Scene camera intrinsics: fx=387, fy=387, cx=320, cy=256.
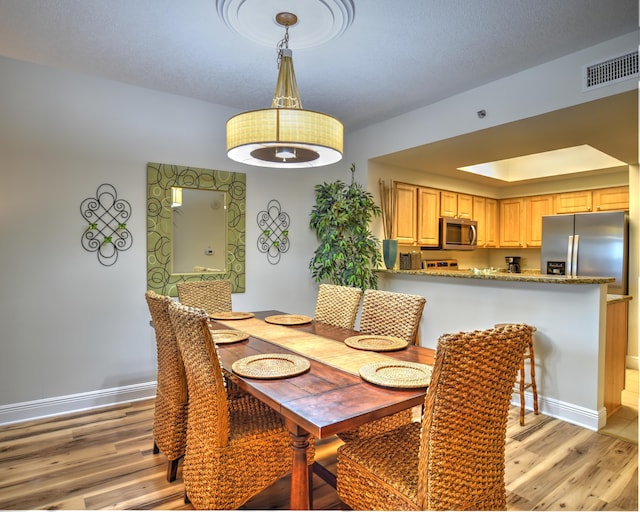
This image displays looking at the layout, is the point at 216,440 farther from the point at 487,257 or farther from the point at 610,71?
the point at 487,257

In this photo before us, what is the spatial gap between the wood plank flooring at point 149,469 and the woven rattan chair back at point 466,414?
84 cm

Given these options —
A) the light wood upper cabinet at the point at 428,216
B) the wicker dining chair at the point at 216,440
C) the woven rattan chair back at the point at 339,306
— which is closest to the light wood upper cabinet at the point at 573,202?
the light wood upper cabinet at the point at 428,216

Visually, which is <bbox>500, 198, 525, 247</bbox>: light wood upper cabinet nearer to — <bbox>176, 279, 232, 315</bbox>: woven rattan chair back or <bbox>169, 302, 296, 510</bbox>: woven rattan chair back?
<bbox>176, 279, 232, 315</bbox>: woven rattan chair back

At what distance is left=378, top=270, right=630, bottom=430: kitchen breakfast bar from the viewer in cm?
273

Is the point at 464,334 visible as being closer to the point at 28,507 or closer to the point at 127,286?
the point at 28,507

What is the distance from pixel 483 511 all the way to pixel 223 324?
70.0 inches

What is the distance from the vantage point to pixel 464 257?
589cm

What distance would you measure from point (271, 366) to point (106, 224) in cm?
213

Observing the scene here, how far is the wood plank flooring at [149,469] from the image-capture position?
1895 mm

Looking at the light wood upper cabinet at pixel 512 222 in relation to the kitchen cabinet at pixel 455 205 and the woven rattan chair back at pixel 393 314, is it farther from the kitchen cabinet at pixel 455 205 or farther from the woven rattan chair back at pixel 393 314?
the woven rattan chair back at pixel 393 314

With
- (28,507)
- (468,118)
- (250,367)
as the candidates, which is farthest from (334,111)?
(28,507)

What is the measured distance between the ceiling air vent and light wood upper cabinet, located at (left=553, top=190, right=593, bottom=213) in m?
3.12

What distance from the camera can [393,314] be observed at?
7.92 feet

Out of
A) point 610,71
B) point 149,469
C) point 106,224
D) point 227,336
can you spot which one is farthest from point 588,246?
point 106,224
